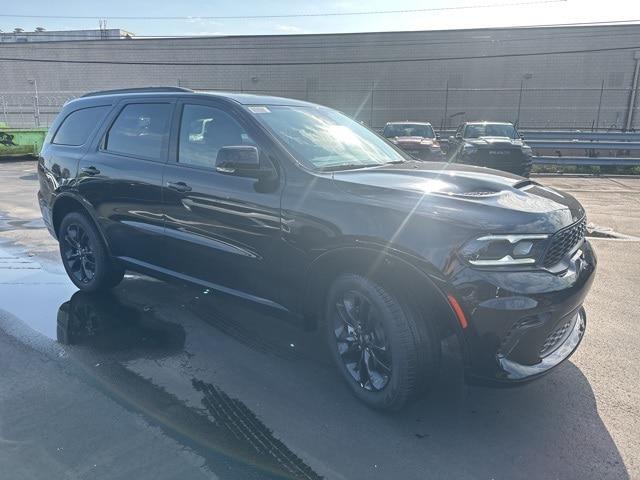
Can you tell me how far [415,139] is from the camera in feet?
46.1

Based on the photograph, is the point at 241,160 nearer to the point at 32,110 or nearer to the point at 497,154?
the point at 497,154

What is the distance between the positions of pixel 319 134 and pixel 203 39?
1352 inches

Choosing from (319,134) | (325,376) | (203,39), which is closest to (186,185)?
(319,134)

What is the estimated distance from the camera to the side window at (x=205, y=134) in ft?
11.8

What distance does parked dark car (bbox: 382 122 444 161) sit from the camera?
1314 cm

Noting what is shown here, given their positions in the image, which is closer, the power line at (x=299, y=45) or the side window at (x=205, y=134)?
the side window at (x=205, y=134)

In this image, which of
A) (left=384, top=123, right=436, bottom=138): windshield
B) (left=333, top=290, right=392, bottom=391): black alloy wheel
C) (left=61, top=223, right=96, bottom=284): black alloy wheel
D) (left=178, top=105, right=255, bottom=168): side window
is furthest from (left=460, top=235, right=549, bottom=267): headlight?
(left=384, top=123, right=436, bottom=138): windshield

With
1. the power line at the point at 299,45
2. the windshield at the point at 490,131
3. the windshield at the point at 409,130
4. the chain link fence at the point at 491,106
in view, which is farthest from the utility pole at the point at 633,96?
the windshield at the point at 409,130

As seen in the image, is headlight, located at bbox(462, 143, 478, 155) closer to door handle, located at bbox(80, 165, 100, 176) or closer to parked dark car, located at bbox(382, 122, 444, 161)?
parked dark car, located at bbox(382, 122, 444, 161)

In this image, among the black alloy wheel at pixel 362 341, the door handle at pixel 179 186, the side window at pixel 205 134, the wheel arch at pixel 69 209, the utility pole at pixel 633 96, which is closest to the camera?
the black alloy wheel at pixel 362 341

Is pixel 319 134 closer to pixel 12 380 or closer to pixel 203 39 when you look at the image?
pixel 12 380

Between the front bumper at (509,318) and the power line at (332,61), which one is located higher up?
the power line at (332,61)

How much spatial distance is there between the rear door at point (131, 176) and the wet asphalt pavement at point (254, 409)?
26.0 inches

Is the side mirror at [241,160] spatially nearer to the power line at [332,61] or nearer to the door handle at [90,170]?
the door handle at [90,170]
